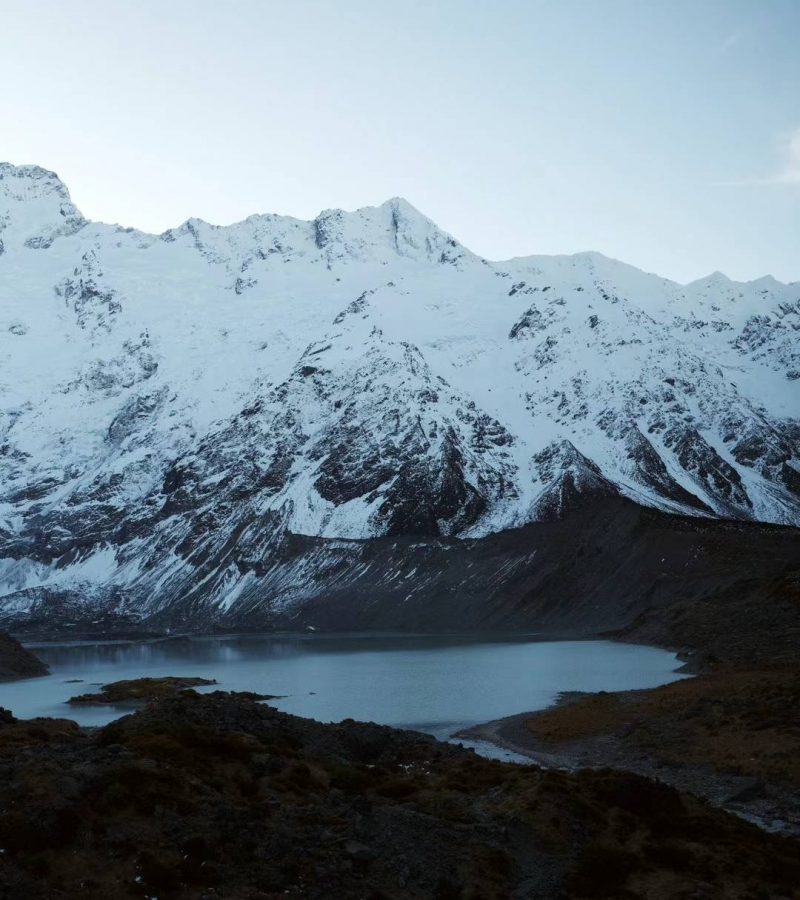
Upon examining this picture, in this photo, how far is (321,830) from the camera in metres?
34.6

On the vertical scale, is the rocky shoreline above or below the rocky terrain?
below

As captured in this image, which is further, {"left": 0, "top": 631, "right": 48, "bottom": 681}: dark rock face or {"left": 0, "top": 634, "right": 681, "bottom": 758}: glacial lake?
{"left": 0, "top": 631, "right": 48, "bottom": 681}: dark rock face

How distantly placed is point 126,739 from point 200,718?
23.8ft

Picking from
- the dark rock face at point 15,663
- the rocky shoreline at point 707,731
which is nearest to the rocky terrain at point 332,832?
the rocky shoreline at point 707,731

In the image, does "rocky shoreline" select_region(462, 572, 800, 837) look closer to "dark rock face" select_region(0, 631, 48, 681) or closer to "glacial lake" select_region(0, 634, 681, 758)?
"glacial lake" select_region(0, 634, 681, 758)

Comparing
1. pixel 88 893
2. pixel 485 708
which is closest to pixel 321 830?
pixel 88 893

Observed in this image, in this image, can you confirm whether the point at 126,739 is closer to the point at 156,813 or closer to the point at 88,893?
the point at 156,813

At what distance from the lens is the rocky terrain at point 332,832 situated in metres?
30.4

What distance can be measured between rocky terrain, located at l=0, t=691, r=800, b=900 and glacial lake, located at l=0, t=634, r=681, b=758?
85.0 feet

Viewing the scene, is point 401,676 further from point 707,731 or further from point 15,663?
point 15,663

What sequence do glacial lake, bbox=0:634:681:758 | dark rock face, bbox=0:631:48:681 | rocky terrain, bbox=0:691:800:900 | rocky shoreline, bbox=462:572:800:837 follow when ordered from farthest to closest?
dark rock face, bbox=0:631:48:681 → glacial lake, bbox=0:634:681:758 → rocky shoreline, bbox=462:572:800:837 → rocky terrain, bbox=0:691:800:900

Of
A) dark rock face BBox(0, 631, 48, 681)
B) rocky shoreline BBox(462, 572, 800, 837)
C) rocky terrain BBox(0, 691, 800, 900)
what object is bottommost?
dark rock face BBox(0, 631, 48, 681)

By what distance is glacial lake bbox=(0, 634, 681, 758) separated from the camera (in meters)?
92.4

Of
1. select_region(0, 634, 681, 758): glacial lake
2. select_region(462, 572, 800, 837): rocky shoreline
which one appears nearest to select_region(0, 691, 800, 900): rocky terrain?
select_region(462, 572, 800, 837): rocky shoreline
